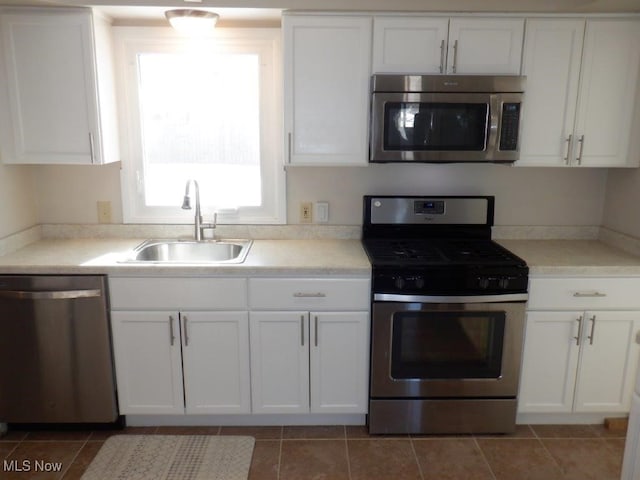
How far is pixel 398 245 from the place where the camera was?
2586 millimetres

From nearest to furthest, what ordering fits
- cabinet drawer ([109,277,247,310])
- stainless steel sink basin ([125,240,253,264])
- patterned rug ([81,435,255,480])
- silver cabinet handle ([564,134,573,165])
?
1. patterned rug ([81,435,255,480])
2. cabinet drawer ([109,277,247,310])
3. silver cabinet handle ([564,134,573,165])
4. stainless steel sink basin ([125,240,253,264])

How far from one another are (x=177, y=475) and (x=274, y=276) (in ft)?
3.23

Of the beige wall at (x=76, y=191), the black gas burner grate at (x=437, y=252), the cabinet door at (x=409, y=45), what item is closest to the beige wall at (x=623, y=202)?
the black gas burner grate at (x=437, y=252)

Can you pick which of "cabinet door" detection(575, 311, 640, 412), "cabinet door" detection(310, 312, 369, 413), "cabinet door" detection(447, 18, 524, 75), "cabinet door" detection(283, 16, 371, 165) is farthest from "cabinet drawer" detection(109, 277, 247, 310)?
"cabinet door" detection(575, 311, 640, 412)

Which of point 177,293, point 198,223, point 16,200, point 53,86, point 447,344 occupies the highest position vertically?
point 53,86

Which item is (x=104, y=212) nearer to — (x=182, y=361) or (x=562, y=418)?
(x=182, y=361)

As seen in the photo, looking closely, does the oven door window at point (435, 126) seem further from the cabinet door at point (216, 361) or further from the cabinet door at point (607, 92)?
the cabinet door at point (216, 361)

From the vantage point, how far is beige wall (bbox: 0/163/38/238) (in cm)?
248

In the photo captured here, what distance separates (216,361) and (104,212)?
113 centimetres

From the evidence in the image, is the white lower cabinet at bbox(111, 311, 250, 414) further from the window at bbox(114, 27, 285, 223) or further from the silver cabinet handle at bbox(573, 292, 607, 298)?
the silver cabinet handle at bbox(573, 292, 607, 298)

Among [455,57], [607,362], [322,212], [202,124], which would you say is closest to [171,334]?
[322,212]

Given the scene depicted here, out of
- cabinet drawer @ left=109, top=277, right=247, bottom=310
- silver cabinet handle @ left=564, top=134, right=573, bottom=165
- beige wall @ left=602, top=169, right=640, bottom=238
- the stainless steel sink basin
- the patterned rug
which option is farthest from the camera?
the stainless steel sink basin

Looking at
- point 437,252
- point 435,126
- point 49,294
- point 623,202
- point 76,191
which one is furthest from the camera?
point 76,191

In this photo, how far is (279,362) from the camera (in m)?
2.39
